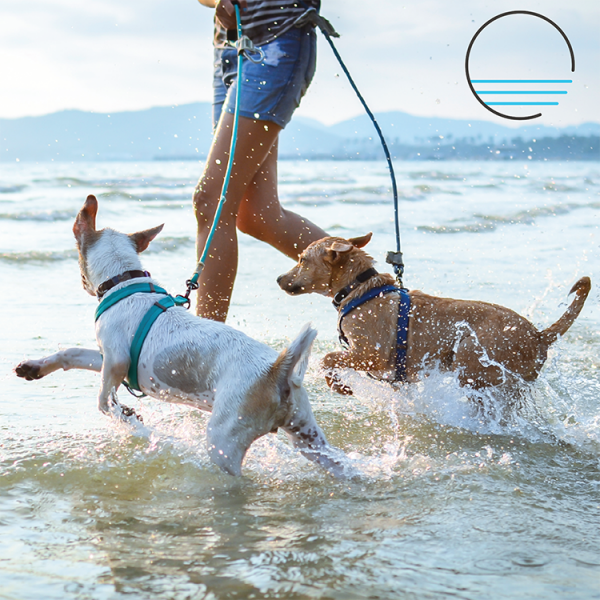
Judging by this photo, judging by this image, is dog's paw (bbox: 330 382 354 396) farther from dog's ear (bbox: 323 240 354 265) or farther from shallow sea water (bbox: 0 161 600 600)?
dog's ear (bbox: 323 240 354 265)

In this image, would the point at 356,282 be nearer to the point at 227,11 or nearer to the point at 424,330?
the point at 424,330

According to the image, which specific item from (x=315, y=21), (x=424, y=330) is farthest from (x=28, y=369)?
(x=315, y=21)

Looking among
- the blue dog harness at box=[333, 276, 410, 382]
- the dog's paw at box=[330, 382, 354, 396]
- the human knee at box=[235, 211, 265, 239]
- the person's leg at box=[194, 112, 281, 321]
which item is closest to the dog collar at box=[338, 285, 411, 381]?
the blue dog harness at box=[333, 276, 410, 382]

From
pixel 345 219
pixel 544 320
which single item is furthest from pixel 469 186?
pixel 544 320

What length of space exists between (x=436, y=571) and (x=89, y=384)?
264 cm

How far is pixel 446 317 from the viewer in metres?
3.79

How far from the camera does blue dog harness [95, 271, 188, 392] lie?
9.77ft

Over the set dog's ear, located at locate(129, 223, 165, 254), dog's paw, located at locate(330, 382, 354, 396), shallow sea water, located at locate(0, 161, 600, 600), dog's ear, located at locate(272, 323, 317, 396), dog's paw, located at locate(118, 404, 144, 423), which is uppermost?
dog's ear, located at locate(129, 223, 165, 254)

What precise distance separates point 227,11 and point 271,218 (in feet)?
4.10

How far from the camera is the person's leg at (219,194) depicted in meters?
4.00

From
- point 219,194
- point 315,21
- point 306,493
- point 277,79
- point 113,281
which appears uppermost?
point 315,21

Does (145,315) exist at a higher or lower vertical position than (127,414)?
higher

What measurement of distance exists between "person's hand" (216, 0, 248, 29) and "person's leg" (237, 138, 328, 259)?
0.77m

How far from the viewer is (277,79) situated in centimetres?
396
